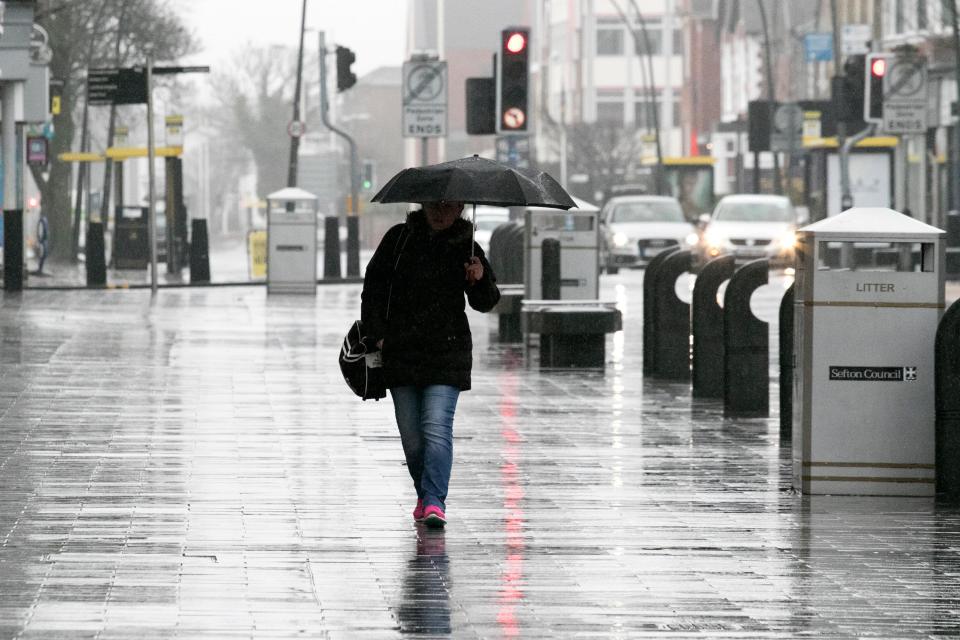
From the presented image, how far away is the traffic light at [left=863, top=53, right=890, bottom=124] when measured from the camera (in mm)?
35781

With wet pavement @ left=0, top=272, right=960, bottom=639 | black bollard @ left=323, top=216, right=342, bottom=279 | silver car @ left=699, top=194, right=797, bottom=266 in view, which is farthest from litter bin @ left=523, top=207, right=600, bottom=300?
silver car @ left=699, top=194, right=797, bottom=266

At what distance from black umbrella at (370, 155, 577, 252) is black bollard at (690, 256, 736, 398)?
5.66m

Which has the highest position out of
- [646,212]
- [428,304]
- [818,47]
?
[818,47]

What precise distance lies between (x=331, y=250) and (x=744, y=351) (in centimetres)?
2593

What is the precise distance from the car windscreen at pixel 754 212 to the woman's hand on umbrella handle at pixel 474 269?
36.1 metres

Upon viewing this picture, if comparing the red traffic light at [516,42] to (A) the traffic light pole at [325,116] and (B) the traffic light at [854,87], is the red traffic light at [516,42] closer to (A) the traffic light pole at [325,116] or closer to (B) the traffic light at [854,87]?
(B) the traffic light at [854,87]

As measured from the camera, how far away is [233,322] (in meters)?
24.8

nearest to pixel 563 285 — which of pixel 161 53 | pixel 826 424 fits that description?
pixel 826 424

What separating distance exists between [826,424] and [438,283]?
2.12 metres

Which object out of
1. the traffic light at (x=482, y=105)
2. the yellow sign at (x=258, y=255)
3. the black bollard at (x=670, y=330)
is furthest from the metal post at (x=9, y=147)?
the black bollard at (x=670, y=330)

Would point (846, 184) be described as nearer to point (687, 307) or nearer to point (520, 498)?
point (687, 307)

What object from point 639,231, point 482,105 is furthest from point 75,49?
point 482,105

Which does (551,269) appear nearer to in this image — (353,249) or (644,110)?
(353,249)

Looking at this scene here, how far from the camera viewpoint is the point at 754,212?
45.2m
